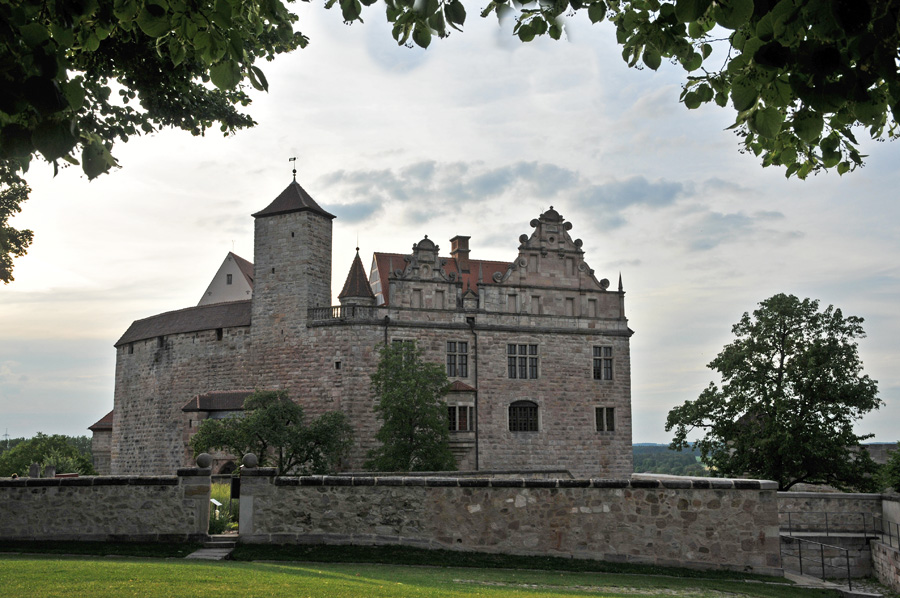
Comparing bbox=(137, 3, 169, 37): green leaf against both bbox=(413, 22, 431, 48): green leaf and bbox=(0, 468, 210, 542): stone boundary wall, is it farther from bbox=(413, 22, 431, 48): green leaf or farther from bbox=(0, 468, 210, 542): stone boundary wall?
bbox=(0, 468, 210, 542): stone boundary wall

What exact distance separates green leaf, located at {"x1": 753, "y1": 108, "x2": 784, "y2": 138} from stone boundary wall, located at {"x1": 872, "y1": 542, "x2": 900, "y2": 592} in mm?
18971

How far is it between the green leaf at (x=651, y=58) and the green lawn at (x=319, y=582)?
817 centimetres

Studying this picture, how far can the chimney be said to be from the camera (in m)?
40.0

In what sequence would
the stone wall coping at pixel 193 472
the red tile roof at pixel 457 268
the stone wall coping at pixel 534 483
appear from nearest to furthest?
the stone wall coping at pixel 534 483 → the stone wall coping at pixel 193 472 → the red tile roof at pixel 457 268

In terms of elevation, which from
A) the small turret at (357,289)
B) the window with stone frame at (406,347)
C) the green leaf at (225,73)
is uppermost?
the small turret at (357,289)

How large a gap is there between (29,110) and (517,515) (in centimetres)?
1466

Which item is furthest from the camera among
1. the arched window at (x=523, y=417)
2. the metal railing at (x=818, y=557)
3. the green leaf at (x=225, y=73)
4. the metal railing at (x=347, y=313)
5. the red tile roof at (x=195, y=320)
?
the red tile roof at (x=195, y=320)

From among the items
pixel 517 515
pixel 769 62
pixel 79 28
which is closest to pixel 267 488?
pixel 517 515

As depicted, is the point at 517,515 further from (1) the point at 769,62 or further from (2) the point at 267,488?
(1) the point at 769,62

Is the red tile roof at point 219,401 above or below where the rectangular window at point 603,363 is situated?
below

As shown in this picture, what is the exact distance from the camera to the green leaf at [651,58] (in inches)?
241

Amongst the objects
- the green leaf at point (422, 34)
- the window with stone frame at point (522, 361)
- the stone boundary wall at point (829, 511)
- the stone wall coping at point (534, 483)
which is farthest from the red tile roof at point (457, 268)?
the green leaf at point (422, 34)

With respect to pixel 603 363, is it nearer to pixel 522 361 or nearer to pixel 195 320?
pixel 522 361

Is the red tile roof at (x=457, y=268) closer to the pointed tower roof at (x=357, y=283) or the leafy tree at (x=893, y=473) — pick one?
the pointed tower roof at (x=357, y=283)
